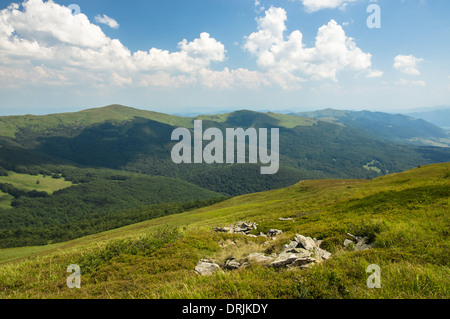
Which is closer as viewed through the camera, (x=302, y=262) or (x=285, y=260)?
(x=302, y=262)

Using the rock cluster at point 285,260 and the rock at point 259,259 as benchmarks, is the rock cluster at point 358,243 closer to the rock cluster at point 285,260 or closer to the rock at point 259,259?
the rock cluster at point 285,260

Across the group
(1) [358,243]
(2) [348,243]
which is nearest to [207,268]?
(2) [348,243]

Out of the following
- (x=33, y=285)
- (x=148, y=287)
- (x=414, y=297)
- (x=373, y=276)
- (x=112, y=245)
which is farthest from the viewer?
(x=112, y=245)

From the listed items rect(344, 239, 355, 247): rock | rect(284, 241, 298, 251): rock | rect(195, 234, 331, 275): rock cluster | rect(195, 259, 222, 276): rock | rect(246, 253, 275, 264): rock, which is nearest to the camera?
rect(195, 234, 331, 275): rock cluster

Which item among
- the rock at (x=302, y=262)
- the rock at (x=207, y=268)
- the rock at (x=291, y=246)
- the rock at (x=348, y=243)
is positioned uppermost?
the rock at (x=302, y=262)

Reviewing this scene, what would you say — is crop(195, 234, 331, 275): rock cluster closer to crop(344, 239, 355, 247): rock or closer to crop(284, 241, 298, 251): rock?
crop(284, 241, 298, 251): rock

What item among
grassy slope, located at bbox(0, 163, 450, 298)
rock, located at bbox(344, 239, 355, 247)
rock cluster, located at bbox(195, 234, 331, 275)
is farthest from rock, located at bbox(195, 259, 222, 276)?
rock, located at bbox(344, 239, 355, 247)

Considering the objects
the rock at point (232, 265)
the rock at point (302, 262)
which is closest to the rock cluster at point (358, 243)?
the rock at point (302, 262)

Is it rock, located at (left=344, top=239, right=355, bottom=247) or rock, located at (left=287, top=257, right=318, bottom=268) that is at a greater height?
rock, located at (left=287, top=257, right=318, bottom=268)

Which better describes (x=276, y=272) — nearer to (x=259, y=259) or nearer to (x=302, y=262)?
(x=302, y=262)
